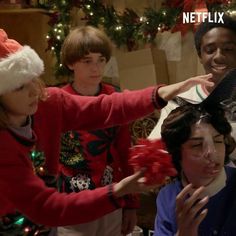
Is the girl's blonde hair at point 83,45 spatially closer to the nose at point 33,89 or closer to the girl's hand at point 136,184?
the nose at point 33,89

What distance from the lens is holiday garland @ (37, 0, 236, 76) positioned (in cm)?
244

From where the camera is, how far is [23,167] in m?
1.11

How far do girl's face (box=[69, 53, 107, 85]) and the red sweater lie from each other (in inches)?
14.9

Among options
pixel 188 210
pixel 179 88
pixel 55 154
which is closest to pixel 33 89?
pixel 55 154

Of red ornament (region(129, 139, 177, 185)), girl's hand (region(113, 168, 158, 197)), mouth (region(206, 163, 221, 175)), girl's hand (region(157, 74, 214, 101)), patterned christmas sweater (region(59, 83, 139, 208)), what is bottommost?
Answer: patterned christmas sweater (region(59, 83, 139, 208))

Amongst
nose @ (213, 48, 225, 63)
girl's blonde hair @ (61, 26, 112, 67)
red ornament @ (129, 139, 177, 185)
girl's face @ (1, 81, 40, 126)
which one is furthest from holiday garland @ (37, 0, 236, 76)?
red ornament @ (129, 139, 177, 185)

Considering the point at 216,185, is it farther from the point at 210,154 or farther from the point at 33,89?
the point at 33,89

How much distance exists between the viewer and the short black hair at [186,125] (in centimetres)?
127

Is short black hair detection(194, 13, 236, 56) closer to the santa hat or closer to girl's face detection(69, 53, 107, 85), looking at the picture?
girl's face detection(69, 53, 107, 85)

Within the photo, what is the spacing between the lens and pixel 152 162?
968 millimetres

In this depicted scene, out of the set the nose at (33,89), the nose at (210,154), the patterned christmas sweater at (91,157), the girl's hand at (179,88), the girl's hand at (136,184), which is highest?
the nose at (33,89)

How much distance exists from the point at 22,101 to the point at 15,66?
3.9 inches

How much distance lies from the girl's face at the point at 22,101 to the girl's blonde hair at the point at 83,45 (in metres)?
0.62

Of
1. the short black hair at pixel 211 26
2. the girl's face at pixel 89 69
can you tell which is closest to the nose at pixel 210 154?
the short black hair at pixel 211 26
